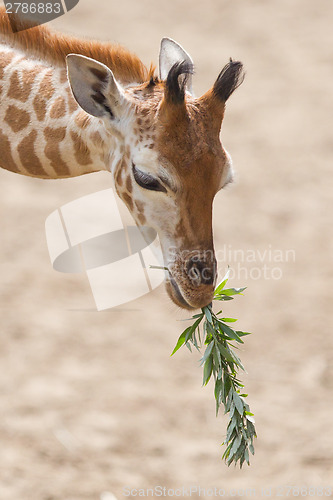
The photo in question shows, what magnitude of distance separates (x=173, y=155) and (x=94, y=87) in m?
0.59

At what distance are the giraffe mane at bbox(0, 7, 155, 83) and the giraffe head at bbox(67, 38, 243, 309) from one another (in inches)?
8.7

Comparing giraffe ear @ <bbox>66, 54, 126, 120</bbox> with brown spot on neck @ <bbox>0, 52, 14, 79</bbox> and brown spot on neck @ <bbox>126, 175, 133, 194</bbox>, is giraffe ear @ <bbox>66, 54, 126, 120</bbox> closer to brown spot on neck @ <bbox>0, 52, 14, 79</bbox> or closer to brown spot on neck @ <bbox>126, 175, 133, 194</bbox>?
brown spot on neck @ <bbox>126, 175, 133, 194</bbox>

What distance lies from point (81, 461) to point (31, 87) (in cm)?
438

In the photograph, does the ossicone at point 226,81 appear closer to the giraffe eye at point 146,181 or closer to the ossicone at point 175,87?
the ossicone at point 175,87

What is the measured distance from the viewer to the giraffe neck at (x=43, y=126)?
15.6ft

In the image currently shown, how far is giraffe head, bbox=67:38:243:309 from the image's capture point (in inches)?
167

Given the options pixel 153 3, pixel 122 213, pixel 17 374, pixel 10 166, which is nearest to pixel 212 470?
pixel 17 374

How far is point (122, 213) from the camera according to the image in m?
10.3

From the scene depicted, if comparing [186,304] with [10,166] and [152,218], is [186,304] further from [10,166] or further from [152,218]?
[10,166]

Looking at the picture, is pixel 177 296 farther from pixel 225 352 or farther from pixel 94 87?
pixel 94 87

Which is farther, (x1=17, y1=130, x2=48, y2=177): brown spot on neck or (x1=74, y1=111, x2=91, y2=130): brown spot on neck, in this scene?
(x1=17, y1=130, x2=48, y2=177): brown spot on neck

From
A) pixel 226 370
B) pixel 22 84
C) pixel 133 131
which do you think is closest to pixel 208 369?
pixel 226 370

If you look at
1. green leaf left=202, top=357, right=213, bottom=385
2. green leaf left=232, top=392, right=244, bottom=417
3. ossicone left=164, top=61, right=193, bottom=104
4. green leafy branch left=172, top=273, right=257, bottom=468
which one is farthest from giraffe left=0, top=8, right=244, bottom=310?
green leaf left=232, top=392, right=244, bottom=417

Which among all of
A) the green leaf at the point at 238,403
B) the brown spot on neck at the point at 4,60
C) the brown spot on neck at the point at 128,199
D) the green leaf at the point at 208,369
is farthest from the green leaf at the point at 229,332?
the brown spot on neck at the point at 4,60
